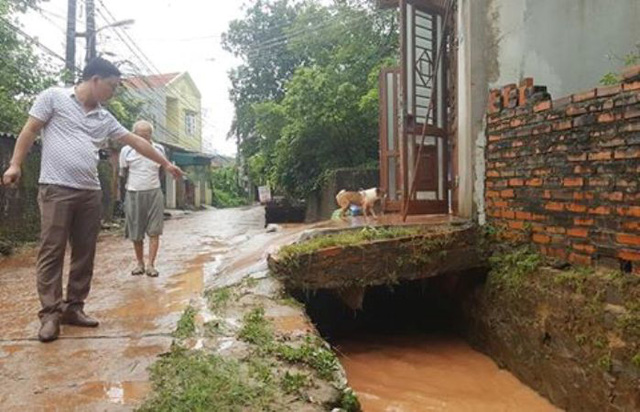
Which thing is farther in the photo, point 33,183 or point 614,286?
point 33,183

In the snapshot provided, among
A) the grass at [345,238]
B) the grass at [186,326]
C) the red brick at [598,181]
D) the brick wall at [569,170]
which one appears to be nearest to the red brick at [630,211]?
the brick wall at [569,170]

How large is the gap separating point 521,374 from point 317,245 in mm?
2017

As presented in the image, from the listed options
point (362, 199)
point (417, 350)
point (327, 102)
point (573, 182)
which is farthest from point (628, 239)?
point (327, 102)

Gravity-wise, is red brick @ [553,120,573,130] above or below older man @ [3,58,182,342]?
above

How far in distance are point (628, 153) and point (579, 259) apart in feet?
2.96

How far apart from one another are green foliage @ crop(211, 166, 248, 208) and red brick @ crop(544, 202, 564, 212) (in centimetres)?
3068

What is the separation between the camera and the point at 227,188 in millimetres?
37438

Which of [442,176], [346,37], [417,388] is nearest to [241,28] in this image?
[346,37]

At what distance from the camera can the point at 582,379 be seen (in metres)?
3.68

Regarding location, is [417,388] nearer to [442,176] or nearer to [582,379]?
[582,379]

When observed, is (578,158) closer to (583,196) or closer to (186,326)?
(583,196)

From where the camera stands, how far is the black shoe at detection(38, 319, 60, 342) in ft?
9.48

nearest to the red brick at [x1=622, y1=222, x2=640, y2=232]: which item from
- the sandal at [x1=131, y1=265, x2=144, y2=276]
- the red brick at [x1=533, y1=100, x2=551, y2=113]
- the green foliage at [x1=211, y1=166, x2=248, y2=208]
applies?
the red brick at [x1=533, y1=100, x2=551, y2=113]

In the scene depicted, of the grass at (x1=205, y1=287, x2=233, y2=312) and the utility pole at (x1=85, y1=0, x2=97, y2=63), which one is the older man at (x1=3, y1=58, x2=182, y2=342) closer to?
the grass at (x1=205, y1=287, x2=233, y2=312)
